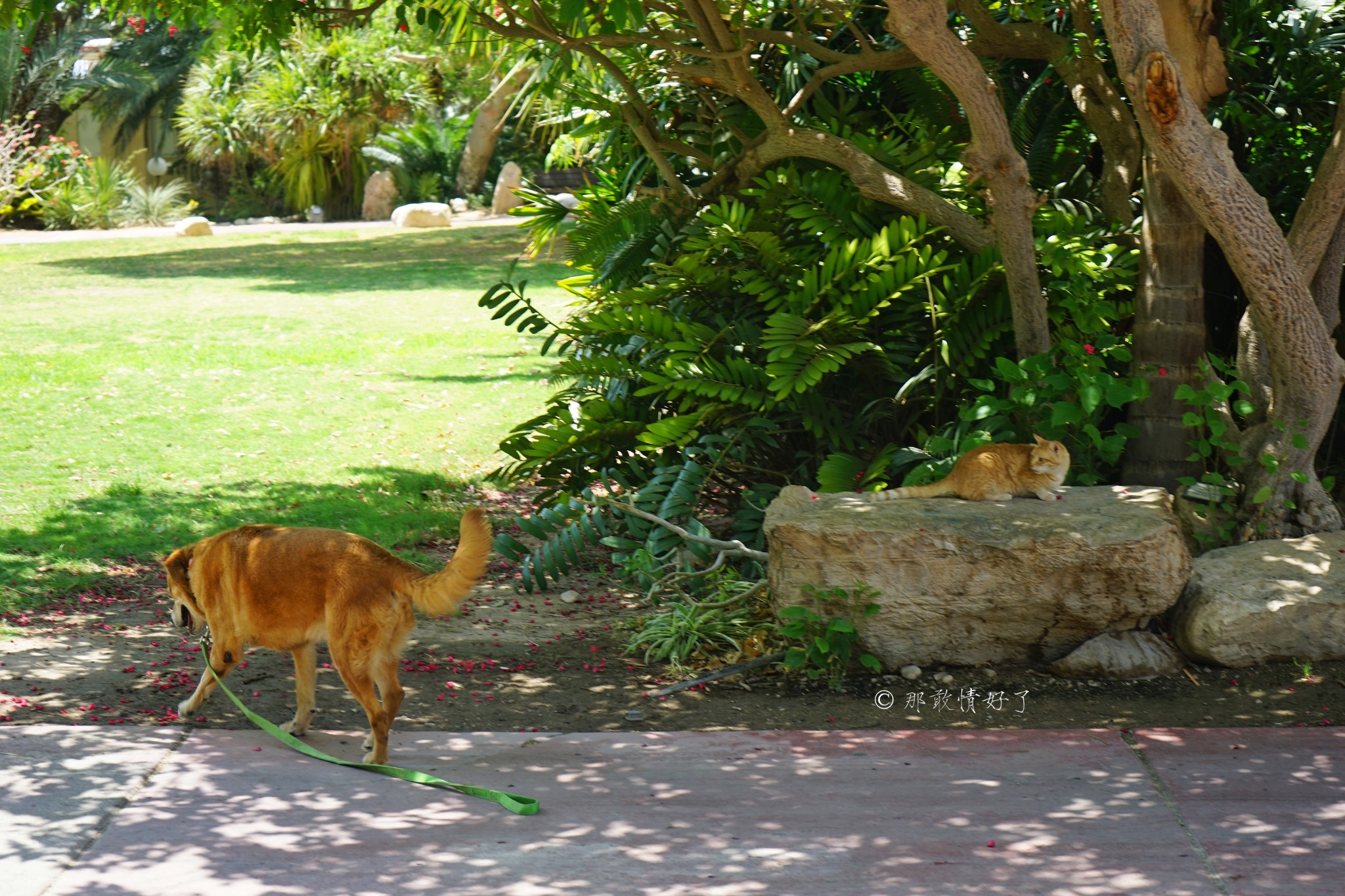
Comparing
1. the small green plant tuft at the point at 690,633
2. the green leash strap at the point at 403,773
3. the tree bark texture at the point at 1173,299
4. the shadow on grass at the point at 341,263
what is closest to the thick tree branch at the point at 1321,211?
the tree bark texture at the point at 1173,299

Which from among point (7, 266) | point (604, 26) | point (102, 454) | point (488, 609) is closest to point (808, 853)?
point (488, 609)

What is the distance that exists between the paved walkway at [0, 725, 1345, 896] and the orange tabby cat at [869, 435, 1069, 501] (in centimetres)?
134

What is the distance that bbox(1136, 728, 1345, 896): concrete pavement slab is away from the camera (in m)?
4.18

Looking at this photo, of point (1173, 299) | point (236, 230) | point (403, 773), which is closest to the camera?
point (403, 773)

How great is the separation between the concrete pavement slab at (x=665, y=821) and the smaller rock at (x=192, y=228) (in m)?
24.4

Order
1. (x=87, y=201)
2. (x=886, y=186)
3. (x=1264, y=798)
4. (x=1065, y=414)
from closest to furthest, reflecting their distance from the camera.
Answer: (x=1264, y=798) → (x=1065, y=414) → (x=886, y=186) → (x=87, y=201)

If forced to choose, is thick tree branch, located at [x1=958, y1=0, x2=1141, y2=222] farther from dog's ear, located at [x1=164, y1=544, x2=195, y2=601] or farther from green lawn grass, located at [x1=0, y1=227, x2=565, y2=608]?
dog's ear, located at [x1=164, y1=544, x2=195, y2=601]

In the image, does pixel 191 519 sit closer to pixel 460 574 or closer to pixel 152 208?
pixel 460 574

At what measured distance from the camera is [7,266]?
21.9 meters

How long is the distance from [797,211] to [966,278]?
111 centimetres

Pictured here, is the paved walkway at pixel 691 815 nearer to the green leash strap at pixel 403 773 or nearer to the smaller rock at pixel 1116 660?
the green leash strap at pixel 403 773

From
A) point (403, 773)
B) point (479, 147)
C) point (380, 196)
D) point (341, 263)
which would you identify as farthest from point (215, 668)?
point (380, 196)

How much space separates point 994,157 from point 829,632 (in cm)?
266

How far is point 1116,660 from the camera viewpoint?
235 inches
